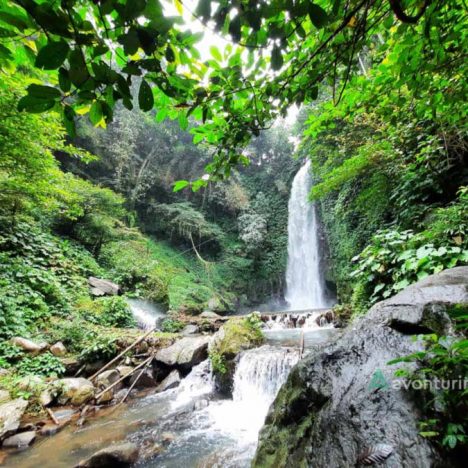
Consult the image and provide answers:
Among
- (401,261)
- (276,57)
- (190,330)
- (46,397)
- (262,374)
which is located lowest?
(46,397)

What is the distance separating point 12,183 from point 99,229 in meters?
5.49

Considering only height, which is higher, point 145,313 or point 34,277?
point 34,277

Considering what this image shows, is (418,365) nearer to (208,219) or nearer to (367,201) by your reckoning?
(367,201)

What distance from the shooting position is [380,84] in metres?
1.94

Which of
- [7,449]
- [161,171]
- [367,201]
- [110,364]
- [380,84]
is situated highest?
[161,171]

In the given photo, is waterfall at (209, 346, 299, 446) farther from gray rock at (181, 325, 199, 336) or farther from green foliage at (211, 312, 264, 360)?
gray rock at (181, 325, 199, 336)

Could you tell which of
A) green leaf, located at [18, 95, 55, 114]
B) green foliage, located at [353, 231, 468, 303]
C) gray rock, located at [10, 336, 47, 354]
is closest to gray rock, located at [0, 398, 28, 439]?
gray rock, located at [10, 336, 47, 354]

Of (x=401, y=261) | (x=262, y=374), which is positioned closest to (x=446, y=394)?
(x=401, y=261)

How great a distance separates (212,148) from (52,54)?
83.3 inches

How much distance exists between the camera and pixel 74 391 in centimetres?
465

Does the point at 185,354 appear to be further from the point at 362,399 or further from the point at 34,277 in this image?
the point at 362,399

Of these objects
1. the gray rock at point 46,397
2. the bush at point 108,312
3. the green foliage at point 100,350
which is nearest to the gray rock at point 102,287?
the bush at point 108,312

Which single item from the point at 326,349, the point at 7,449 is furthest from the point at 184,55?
the point at 7,449

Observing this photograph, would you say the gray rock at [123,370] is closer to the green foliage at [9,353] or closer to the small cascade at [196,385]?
the small cascade at [196,385]
